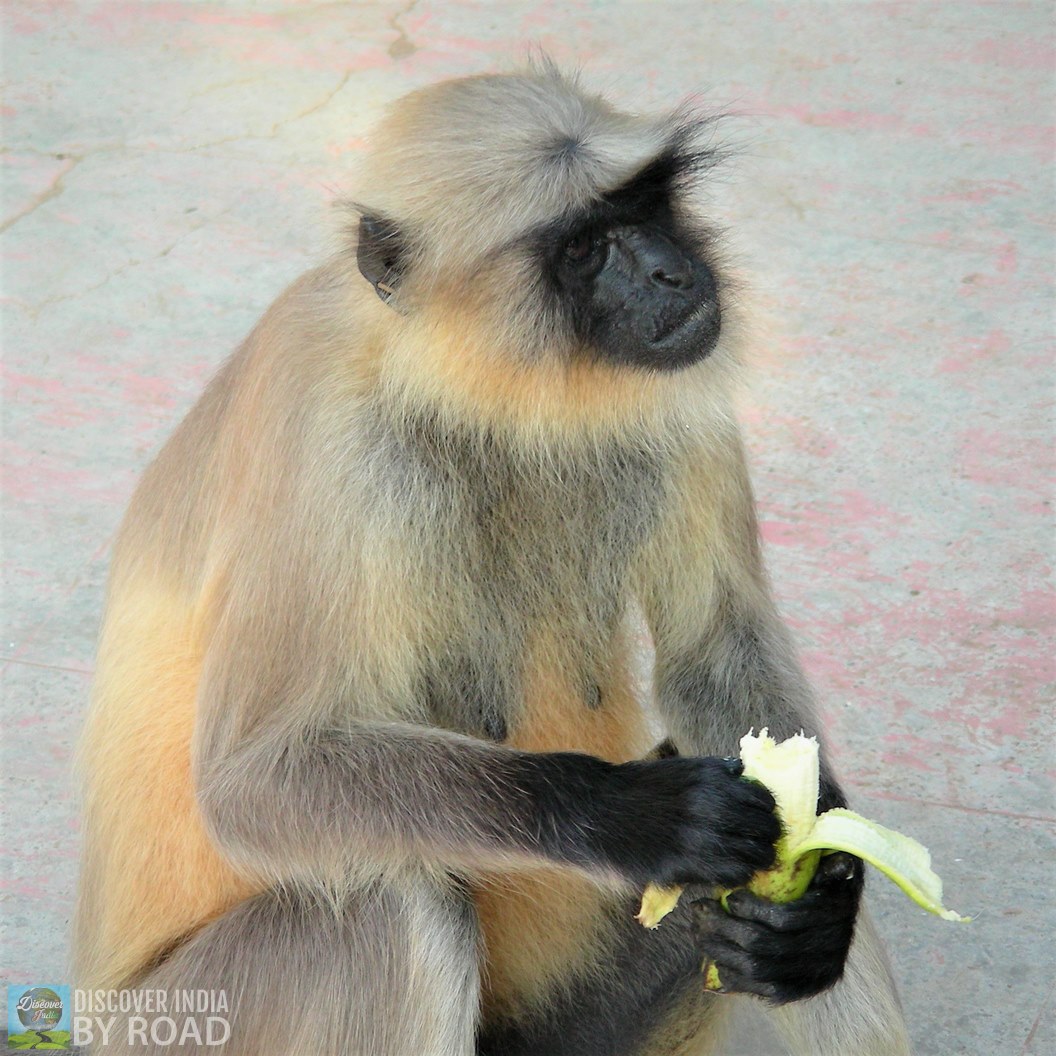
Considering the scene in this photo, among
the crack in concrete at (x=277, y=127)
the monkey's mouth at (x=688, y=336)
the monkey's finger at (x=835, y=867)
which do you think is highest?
the monkey's mouth at (x=688, y=336)

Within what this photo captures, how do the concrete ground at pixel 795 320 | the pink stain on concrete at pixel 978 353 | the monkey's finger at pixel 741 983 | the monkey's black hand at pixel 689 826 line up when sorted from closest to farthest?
the monkey's black hand at pixel 689 826
the monkey's finger at pixel 741 983
the concrete ground at pixel 795 320
the pink stain on concrete at pixel 978 353

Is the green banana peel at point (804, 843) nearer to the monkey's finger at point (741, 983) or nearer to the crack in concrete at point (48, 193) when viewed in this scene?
the monkey's finger at point (741, 983)

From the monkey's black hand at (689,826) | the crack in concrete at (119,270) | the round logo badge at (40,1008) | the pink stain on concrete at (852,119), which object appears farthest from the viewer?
the pink stain on concrete at (852,119)

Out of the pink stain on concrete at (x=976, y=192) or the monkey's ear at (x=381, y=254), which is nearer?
the monkey's ear at (x=381, y=254)

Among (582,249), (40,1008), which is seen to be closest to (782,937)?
(582,249)

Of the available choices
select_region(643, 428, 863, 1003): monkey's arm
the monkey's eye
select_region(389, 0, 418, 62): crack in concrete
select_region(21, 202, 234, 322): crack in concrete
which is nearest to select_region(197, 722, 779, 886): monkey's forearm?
select_region(643, 428, 863, 1003): monkey's arm

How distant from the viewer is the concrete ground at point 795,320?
12.3 ft

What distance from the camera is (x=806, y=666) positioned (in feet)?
13.6

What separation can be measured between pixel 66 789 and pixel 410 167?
1927 mm

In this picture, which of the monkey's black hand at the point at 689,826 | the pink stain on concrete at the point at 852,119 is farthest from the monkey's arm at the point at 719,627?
the pink stain on concrete at the point at 852,119

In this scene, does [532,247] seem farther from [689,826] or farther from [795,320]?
[795,320]

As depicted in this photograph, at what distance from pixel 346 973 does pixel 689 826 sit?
0.58 m

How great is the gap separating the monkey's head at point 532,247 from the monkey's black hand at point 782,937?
808 millimetres

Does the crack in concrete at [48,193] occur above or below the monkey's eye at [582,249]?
below
